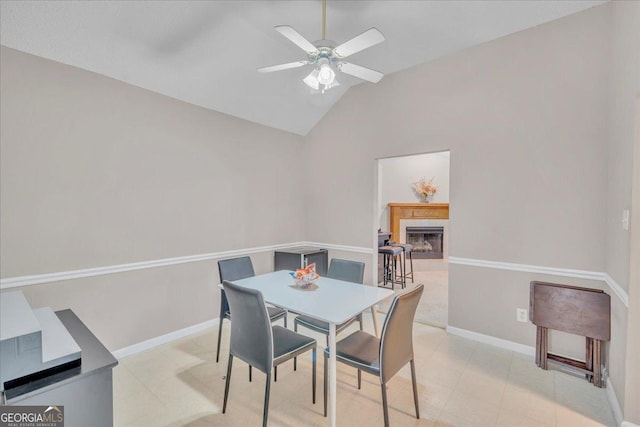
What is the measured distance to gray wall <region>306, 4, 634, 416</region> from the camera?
239cm

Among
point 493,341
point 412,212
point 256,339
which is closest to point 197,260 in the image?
point 256,339

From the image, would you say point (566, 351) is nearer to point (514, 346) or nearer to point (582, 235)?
point (514, 346)

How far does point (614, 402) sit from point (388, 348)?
1690mm

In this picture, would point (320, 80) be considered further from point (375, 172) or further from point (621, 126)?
point (621, 126)

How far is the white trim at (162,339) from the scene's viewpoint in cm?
268

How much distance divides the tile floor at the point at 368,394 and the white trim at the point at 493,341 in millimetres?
64

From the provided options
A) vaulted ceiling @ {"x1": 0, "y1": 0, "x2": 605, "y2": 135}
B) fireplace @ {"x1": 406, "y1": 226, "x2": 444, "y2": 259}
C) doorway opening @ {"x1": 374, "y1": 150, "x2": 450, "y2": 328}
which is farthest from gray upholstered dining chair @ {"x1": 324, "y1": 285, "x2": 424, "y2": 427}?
fireplace @ {"x1": 406, "y1": 226, "x2": 444, "y2": 259}

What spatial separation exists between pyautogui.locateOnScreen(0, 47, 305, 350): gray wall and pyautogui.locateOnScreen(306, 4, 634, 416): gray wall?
6.74 ft

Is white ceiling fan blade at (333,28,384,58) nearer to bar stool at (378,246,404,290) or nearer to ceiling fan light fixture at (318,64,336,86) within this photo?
ceiling fan light fixture at (318,64,336,86)

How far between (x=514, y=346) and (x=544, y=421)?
983mm

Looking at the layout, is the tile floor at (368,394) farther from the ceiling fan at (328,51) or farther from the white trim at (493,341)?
the ceiling fan at (328,51)

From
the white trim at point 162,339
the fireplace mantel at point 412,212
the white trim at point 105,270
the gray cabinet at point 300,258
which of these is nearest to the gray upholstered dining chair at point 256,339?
the white trim at point 162,339

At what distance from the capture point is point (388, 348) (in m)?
1.70

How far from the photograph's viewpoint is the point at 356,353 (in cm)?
187
